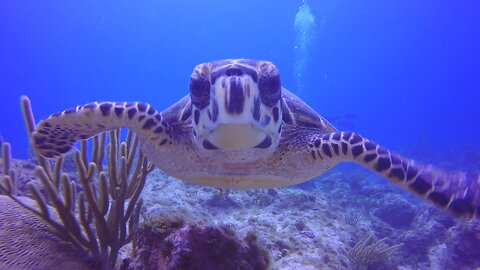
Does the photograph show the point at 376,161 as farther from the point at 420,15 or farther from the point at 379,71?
the point at 379,71

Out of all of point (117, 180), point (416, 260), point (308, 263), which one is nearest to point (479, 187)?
point (308, 263)

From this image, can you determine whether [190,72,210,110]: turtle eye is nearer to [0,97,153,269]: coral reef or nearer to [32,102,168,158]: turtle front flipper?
[32,102,168,158]: turtle front flipper

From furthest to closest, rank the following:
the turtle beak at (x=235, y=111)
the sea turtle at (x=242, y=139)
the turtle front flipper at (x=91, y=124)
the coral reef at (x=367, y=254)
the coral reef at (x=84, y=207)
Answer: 1. the coral reef at (x=367, y=254)
2. the turtle front flipper at (x=91, y=124)
3. the coral reef at (x=84, y=207)
4. the sea turtle at (x=242, y=139)
5. the turtle beak at (x=235, y=111)

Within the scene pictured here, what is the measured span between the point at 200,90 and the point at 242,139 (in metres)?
0.61

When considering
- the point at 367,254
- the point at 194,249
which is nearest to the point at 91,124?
the point at 194,249

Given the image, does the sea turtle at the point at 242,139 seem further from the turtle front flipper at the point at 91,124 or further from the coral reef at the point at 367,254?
the coral reef at the point at 367,254

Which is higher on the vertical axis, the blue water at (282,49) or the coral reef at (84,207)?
the blue water at (282,49)

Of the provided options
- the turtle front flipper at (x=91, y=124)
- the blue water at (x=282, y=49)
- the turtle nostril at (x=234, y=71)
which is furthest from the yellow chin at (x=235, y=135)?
the blue water at (x=282, y=49)

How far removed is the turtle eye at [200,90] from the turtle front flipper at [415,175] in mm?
1425

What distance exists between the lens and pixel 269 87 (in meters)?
2.85

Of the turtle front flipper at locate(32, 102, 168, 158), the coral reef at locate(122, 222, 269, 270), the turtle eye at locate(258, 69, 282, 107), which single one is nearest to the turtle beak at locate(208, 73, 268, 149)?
the turtle eye at locate(258, 69, 282, 107)

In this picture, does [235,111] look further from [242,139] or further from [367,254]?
[367,254]

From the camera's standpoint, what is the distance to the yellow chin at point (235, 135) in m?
2.47

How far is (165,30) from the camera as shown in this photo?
115 meters
